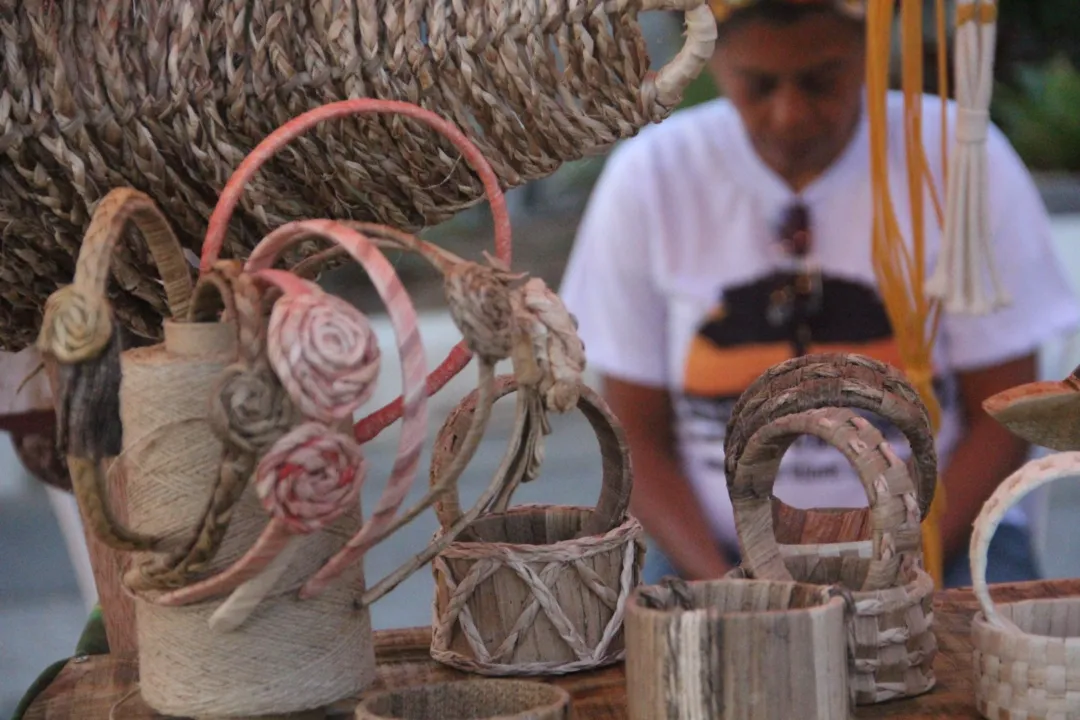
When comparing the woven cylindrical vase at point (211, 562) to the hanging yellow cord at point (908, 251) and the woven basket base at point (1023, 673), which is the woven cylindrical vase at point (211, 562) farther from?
the hanging yellow cord at point (908, 251)

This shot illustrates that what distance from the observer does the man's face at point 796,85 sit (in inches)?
57.8

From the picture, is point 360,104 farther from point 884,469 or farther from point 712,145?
point 712,145

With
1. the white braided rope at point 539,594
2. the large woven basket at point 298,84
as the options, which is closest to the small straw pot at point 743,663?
the white braided rope at point 539,594

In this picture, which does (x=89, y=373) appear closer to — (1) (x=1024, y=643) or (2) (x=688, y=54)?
(2) (x=688, y=54)

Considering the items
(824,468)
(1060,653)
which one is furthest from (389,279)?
(824,468)

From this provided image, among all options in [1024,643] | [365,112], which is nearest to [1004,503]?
[1024,643]

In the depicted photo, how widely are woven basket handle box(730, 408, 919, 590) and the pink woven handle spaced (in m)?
0.17

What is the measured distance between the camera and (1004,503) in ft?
2.12

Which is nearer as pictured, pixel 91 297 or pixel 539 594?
pixel 91 297

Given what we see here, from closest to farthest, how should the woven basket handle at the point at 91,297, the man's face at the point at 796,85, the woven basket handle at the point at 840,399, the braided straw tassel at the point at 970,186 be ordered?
1. the woven basket handle at the point at 91,297
2. the woven basket handle at the point at 840,399
3. the braided straw tassel at the point at 970,186
4. the man's face at the point at 796,85

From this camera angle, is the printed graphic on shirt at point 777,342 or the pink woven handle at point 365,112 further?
the printed graphic on shirt at point 777,342

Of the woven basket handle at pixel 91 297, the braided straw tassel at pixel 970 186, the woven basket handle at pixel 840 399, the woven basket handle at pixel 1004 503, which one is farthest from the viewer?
the braided straw tassel at pixel 970 186

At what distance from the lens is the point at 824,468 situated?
150 cm

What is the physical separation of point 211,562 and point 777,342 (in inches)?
39.7
